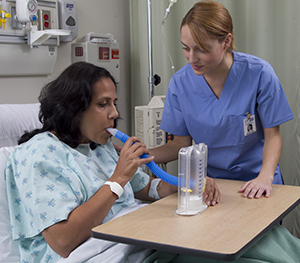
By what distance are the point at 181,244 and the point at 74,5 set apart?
1953mm

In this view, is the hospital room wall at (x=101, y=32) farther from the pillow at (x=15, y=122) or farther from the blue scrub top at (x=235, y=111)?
the blue scrub top at (x=235, y=111)

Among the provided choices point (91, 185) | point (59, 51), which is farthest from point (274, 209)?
point (59, 51)

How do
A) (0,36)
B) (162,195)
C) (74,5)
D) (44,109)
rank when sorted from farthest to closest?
(74,5), (0,36), (162,195), (44,109)

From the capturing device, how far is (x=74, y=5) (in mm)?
2482

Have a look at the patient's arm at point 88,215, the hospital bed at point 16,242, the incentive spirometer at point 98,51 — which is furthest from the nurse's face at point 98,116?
the incentive spirometer at point 98,51

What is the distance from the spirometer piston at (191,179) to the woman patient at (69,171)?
104 mm

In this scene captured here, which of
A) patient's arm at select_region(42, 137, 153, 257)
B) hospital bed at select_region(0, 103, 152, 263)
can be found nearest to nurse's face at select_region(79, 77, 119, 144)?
patient's arm at select_region(42, 137, 153, 257)

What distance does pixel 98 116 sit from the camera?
1.42 m

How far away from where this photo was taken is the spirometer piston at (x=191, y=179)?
47.6 inches

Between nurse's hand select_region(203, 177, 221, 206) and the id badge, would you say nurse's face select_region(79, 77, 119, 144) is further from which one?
the id badge

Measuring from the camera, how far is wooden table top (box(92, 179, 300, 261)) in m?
0.98

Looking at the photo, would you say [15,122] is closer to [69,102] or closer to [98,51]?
[69,102]

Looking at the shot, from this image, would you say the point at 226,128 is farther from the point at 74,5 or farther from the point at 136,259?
the point at 74,5

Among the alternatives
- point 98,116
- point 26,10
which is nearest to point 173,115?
point 98,116
